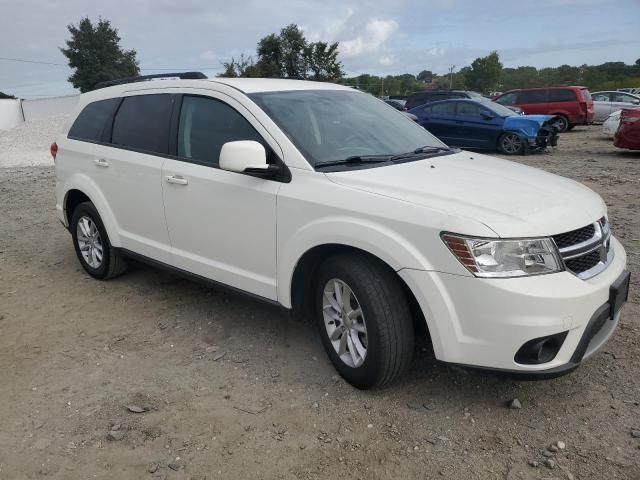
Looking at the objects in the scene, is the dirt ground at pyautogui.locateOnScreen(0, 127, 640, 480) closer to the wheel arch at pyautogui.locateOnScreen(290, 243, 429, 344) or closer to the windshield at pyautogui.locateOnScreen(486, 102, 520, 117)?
the wheel arch at pyautogui.locateOnScreen(290, 243, 429, 344)

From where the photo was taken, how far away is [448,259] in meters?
2.72

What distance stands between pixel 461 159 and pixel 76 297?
348 centimetres

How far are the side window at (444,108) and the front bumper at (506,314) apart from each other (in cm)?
1241

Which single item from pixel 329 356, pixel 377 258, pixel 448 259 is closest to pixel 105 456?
pixel 329 356

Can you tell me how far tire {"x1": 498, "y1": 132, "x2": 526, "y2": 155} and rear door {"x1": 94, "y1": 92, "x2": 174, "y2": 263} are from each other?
11.1m

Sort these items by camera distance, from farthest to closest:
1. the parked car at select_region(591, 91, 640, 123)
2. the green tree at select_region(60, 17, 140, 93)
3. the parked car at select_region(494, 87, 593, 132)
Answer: the green tree at select_region(60, 17, 140, 93), the parked car at select_region(591, 91, 640, 123), the parked car at select_region(494, 87, 593, 132)

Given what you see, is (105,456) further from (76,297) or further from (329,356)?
(76,297)

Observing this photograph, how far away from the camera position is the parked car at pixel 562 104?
760 inches

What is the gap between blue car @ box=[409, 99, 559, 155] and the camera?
1374 cm

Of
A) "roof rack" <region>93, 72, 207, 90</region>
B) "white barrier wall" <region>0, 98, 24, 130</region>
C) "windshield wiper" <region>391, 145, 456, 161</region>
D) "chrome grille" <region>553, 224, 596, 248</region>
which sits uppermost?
"roof rack" <region>93, 72, 207, 90</region>

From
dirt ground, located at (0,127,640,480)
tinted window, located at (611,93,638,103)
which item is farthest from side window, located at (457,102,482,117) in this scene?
tinted window, located at (611,93,638,103)

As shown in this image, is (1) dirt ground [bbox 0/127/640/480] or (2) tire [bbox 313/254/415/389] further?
(2) tire [bbox 313/254/415/389]

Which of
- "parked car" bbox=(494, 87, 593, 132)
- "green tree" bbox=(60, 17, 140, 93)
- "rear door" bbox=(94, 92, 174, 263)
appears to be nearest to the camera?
"rear door" bbox=(94, 92, 174, 263)

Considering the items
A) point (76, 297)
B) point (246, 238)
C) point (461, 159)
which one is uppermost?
point (461, 159)
